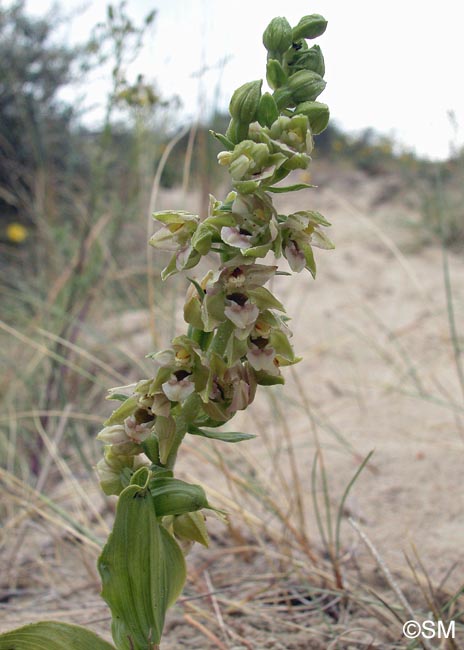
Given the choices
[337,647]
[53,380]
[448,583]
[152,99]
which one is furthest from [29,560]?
[152,99]

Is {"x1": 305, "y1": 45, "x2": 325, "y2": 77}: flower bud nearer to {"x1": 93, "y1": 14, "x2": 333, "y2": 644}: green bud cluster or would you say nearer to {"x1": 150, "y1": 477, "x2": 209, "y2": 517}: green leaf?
{"x1": 93, "y1": 14, "x2": 333, "y2": 644}: green bud cluster

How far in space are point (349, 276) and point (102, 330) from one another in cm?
197

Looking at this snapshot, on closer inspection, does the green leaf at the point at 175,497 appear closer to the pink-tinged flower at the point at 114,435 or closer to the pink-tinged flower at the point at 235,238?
the pink-tinged flower at the point at 114,435

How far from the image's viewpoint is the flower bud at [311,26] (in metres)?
0.97

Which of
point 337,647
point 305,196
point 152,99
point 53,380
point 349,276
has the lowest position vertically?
point 337,647

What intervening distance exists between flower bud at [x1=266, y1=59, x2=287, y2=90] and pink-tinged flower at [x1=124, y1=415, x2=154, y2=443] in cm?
56

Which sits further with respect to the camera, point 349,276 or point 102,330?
point 349,276

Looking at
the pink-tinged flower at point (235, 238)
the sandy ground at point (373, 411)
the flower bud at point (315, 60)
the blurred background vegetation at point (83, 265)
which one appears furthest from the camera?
the blurred background vegetation at point (83, 265)

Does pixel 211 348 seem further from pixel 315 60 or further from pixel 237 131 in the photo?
pixel 315 60

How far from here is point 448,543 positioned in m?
1.64

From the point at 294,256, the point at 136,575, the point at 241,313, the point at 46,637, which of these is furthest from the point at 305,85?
the point at 46,637

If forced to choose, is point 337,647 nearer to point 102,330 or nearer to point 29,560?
point 29,560

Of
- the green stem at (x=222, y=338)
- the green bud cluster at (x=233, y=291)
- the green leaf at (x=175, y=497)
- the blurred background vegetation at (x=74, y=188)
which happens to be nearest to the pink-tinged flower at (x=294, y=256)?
the green bud cluster at (x=233, y=291)

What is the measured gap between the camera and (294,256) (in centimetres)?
94
